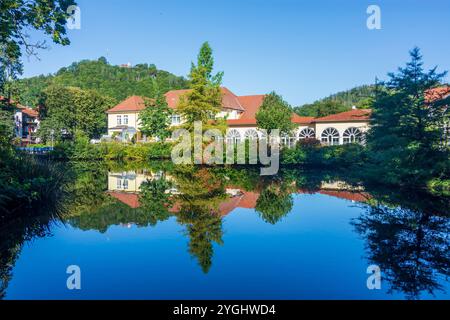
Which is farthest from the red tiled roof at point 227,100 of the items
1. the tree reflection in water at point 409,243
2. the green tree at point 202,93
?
the tree reflection in water at point 409,243

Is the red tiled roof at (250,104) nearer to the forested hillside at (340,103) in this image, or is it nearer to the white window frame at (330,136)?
the forested hillside at (340,103)

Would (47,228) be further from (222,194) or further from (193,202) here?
(222,194)

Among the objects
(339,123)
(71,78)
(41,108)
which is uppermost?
(71,78)

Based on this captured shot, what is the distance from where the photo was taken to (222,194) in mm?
12141

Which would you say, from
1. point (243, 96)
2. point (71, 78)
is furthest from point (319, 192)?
point (71, 78)

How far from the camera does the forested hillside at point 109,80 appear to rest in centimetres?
5966

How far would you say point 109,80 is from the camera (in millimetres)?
66562

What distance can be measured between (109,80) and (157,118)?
3561cm

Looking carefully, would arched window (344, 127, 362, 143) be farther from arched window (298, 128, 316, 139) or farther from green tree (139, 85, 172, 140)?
green tree (139, 85, 172, 140)

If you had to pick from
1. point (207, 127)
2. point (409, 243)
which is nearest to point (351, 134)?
point (207, 127)

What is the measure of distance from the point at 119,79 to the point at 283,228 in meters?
67.5

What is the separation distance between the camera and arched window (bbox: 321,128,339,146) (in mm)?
31734

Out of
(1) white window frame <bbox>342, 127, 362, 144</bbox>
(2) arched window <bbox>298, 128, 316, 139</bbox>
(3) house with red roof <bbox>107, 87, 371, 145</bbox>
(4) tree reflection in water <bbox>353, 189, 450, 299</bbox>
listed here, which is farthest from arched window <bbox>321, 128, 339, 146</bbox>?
(4) tree reflection in water <bbox>353, 189, 450, 299</bbox>

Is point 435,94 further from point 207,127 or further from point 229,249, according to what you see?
point 207,127
